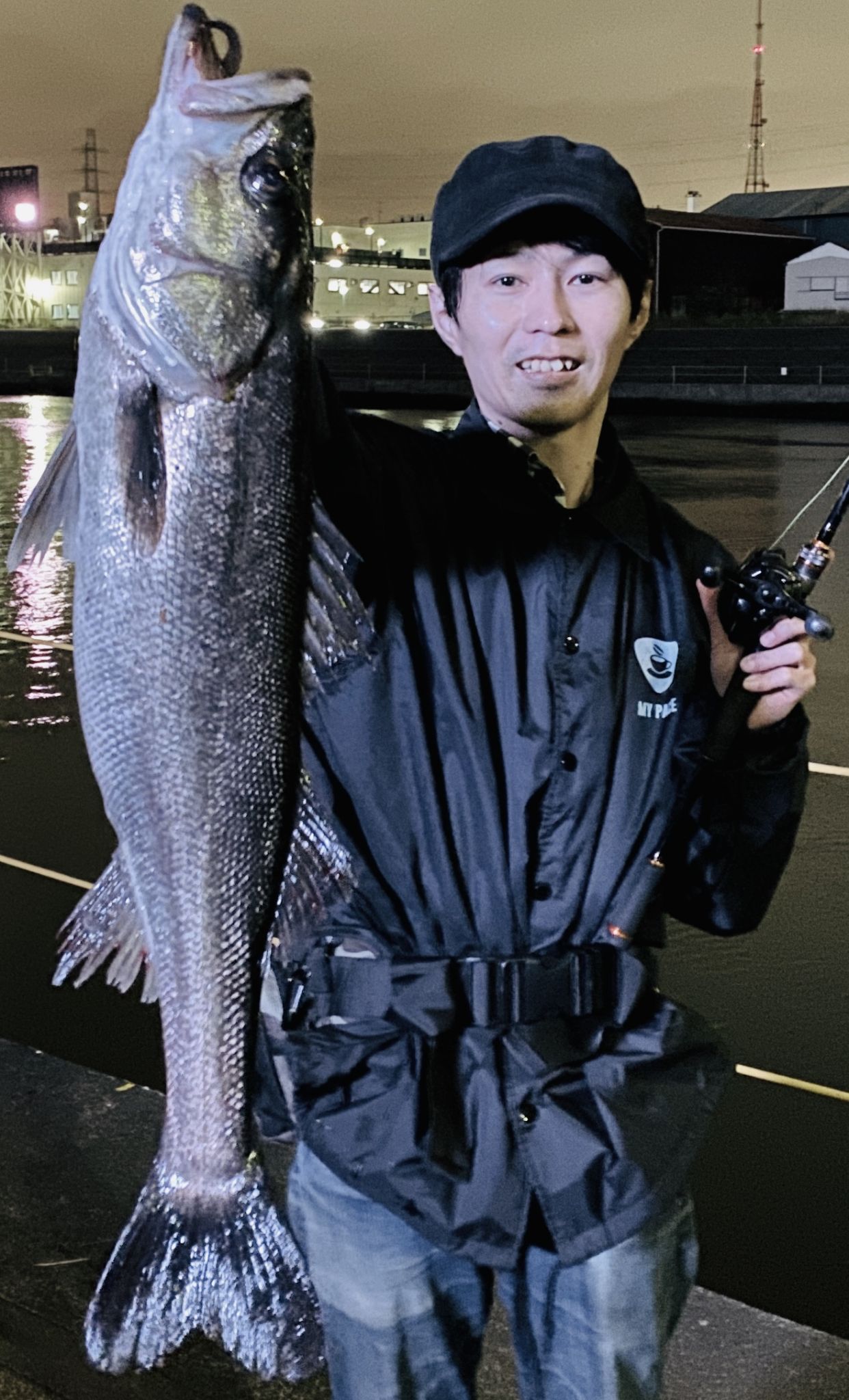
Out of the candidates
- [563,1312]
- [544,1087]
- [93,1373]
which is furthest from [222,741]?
[93,1373]

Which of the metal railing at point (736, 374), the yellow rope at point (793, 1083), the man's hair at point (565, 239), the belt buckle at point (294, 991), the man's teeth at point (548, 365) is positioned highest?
the metal railing at point (736, 374)

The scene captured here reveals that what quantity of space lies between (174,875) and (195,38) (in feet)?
3.50

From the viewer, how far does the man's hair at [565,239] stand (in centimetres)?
215

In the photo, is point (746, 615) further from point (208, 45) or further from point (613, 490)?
point (208, 45)

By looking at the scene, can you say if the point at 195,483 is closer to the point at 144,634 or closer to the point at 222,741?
the point at 144,634

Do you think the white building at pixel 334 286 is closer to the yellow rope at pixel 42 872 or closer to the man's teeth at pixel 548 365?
the yellow rope at pixel 42 872

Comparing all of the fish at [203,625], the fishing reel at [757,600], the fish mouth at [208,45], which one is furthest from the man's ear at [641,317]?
the fish mouth at [208,45]

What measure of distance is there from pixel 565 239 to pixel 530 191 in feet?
0.31

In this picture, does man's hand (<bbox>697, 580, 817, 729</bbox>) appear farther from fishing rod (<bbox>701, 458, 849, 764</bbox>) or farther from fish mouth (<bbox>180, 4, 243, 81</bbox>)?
fish mouth (<bbox>180, 4, 243, 81</bbox>)

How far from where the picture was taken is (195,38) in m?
1.70

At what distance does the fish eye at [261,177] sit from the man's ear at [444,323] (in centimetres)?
55

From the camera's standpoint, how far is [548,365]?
7.02ft

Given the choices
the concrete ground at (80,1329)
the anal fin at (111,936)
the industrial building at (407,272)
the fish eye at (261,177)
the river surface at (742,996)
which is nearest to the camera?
the fish eye at (261,177)

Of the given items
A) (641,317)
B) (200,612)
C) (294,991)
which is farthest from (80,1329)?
(641,317)
